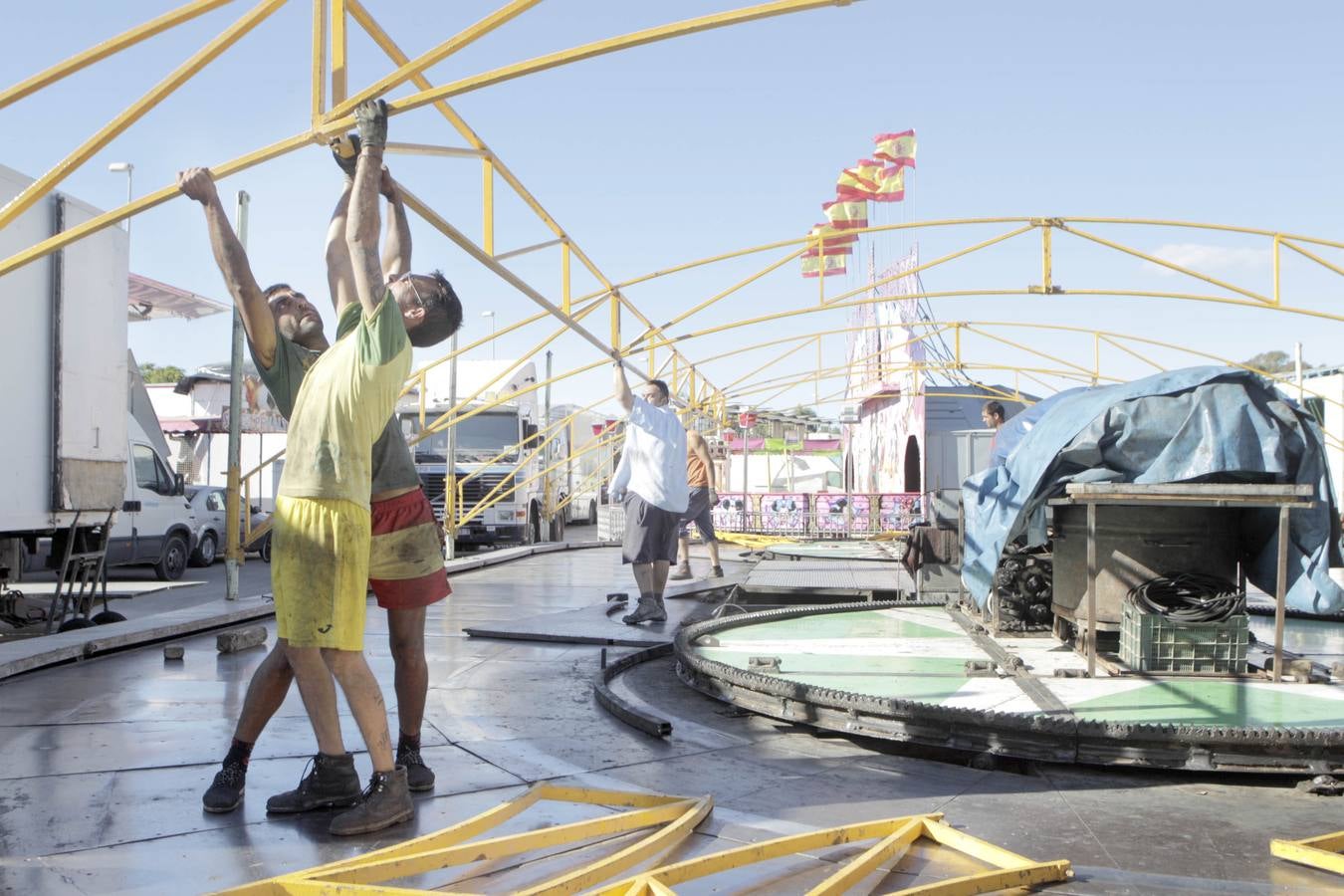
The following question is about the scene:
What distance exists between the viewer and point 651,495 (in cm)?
839

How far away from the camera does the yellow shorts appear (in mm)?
3482

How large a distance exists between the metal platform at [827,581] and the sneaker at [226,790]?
6.69 meters

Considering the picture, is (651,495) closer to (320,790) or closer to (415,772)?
(415,772)

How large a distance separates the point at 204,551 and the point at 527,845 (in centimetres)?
1716

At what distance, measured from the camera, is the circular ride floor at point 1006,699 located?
442cm

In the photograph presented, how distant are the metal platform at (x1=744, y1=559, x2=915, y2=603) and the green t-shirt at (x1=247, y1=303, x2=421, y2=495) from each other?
627 cm

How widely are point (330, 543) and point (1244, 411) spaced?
4910 millimetres

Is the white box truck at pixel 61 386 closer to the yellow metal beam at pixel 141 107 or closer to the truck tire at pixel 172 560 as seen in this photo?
the yellow metal beam at pixel 141 107

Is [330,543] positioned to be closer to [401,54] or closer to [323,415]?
[323,415]

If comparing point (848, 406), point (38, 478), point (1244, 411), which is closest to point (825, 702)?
point (1244, 411)

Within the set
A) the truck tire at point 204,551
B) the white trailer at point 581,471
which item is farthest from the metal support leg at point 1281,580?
the white trailer at point 581,471

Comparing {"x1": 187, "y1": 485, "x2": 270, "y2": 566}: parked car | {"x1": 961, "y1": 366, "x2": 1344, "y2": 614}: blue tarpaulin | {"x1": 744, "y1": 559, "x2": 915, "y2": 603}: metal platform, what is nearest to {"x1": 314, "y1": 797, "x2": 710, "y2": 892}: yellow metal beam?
{"x1": 961, "y1": 366, "x2": 1344, "y2": 614}: blue tarpaulin

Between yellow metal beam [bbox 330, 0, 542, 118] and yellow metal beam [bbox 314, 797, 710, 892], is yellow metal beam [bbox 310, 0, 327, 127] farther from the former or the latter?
yellow metal beam [bbox 314, 797, 710, 892]

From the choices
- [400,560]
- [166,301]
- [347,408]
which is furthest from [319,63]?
[166,301]
